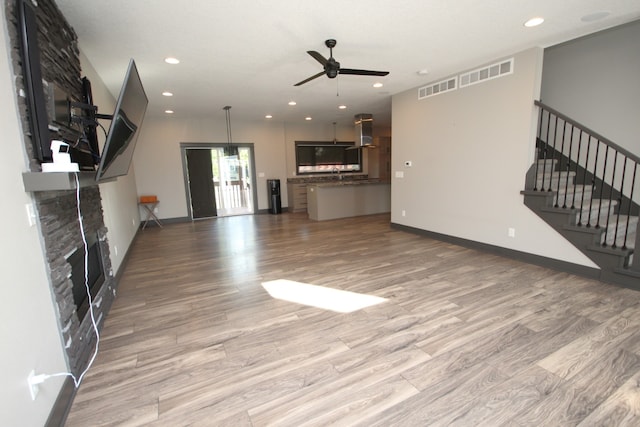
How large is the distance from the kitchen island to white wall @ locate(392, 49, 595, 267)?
199 cm

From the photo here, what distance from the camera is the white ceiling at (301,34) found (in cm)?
248

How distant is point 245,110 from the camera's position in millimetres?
6652

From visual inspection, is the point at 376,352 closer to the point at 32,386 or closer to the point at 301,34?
the point at 32,386

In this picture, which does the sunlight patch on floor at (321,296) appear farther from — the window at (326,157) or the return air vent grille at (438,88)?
the window at (326,157)

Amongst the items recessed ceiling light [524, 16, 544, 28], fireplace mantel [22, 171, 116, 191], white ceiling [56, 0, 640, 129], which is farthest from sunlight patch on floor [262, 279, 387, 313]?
recessed ceiling light [524, 16, 544, 28]

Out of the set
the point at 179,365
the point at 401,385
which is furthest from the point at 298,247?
the point at 401,385

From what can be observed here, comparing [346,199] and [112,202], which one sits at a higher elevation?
[112,202]

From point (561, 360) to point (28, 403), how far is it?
307 centimetres

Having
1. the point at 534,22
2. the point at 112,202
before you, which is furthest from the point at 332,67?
the point at 112,202

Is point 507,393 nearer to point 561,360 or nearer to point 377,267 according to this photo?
point 561,360

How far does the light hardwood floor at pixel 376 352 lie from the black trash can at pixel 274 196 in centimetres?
478

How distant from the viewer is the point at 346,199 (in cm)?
756

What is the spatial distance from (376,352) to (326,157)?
26.1 feet

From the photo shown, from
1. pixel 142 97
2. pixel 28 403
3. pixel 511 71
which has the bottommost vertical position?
pixel 28 403
